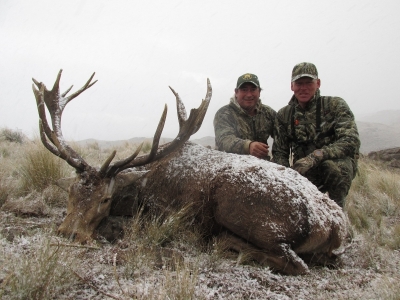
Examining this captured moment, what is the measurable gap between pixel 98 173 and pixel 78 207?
0.41m

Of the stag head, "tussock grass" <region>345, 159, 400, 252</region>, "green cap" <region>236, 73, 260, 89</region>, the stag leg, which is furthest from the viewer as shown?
"green cap" <region>236, 73, 260, 89</region>

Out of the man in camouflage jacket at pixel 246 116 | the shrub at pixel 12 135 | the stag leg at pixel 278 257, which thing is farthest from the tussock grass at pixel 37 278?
the shrub at pixel 12 135

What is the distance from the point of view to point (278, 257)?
8.79ft

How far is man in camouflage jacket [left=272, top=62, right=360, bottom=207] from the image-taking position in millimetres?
→ 4000

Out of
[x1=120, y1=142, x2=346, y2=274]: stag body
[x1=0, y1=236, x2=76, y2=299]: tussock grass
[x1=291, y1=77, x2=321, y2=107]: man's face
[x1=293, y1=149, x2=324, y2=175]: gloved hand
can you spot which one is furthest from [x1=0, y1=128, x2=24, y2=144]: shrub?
[x1=0, y1=236, x2=76, y2=299]: tussock grass

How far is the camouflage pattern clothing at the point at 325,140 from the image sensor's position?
13.2ft

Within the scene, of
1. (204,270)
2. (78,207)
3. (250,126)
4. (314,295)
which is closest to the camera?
(314,295)

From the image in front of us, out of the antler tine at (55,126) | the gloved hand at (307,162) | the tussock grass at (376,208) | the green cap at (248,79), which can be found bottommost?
the tussock grass at (376,208)

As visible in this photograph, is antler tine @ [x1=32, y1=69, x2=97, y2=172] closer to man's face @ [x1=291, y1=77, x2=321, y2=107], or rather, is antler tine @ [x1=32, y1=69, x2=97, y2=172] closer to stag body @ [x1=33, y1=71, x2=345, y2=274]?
stag body @ [x1=33, y1=71, x2=345, y2=274]

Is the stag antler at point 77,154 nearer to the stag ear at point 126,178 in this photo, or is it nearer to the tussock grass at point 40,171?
the stag ear at point 126,178

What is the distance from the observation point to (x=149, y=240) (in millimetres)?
2861

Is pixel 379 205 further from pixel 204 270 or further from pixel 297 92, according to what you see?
pixel 204 270

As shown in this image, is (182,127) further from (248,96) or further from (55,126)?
(248,96)

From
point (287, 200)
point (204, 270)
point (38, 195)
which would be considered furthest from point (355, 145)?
point (38, 195)
